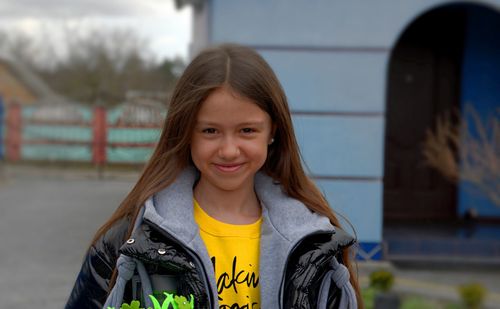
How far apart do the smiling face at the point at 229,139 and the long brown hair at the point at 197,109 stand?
0.02 metres

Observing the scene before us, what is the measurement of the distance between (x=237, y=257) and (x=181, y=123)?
1.26 feet

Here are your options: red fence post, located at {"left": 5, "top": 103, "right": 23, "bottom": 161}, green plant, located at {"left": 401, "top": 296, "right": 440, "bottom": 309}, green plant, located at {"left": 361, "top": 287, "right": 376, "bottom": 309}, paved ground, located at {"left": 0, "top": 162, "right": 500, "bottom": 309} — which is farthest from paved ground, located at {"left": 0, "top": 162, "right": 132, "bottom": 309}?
green plant, located at {"left": 401, "top": 296, "right": 440, "bottom": 309}

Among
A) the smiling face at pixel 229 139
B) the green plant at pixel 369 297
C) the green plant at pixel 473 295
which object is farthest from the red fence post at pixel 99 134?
the smiling face at pixel 229 139

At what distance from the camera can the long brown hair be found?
6.41 feet

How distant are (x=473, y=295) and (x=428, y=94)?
4.24m

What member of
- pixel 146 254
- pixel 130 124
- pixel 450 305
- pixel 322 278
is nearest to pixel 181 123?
pixel 146 254

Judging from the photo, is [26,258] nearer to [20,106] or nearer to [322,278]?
[322,278]

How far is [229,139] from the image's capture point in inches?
75.9

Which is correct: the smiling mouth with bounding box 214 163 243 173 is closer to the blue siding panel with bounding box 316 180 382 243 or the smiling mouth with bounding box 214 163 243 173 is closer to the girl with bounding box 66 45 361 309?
the girl with bounding box 66 45 361 309

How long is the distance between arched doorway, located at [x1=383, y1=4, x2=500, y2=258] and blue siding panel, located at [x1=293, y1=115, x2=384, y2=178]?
5.52 ft

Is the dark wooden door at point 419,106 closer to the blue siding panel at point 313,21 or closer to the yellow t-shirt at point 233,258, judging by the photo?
the blue siding panel at point 313,21

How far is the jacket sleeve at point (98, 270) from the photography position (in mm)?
1932

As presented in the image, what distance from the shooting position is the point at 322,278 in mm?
1936

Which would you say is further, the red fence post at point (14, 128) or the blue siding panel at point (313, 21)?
the red fence post at point (14, 128)
